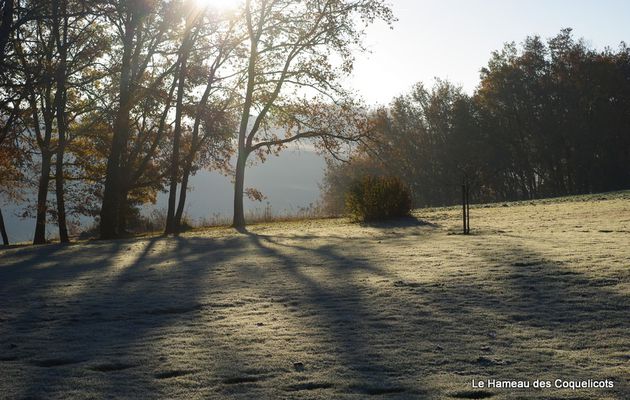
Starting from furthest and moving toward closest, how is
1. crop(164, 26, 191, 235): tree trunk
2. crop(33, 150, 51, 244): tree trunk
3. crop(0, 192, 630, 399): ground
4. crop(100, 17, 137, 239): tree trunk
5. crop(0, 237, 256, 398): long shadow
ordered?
crop(33, 150, 51, 244): tree trunk < crop(164, 26, 191, 235): tree trunk < crop(100, 17, 137, 239): tree trunk < crop(0, 237, 256, 398): long shadow < crop(0, 192, 630, 399): ground

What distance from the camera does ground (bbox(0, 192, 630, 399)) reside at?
14.0 ft

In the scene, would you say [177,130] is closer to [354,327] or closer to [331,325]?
[331,325]

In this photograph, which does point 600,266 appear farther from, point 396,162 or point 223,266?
point 396,162

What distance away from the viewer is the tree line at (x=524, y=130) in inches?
1902

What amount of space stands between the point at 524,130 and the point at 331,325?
49.9 metres

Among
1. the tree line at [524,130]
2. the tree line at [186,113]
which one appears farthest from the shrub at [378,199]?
the tree line at [524,130]

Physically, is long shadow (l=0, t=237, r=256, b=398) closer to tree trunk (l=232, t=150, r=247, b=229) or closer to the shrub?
the shrub

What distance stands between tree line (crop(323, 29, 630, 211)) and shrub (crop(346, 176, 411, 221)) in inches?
857

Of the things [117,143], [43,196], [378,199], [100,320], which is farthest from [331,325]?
[43,196]

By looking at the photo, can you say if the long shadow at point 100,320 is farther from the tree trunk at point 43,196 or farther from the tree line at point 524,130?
the tree line at point 524,130

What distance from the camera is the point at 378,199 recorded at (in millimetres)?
22203

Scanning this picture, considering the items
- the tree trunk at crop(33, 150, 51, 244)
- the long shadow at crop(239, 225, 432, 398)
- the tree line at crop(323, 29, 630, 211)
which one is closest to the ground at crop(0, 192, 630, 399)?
the long shadow at crop(239, 225, 432, 398)

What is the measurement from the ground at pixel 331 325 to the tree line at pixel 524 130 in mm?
35492

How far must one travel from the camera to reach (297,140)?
30.5 m
